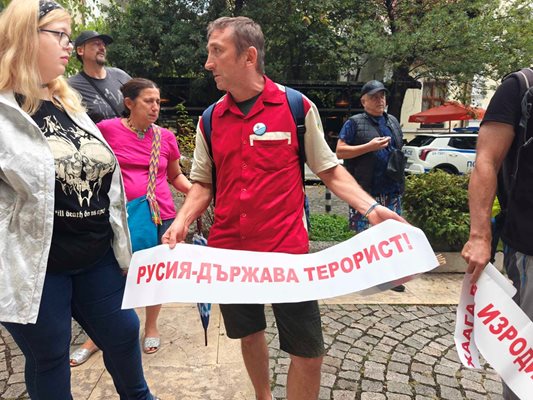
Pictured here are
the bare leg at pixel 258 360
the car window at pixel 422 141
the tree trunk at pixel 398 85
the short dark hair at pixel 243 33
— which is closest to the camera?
the short dark hair at pixel 243 33

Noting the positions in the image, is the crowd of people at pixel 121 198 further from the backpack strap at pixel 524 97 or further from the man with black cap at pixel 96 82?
the man with black cap at pixel 96 82

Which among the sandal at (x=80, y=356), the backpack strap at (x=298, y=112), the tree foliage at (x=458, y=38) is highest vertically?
the tree foliage at (x=458, y=38)

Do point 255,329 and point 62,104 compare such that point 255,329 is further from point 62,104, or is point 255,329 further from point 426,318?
point 426,318

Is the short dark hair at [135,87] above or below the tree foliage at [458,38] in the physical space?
below

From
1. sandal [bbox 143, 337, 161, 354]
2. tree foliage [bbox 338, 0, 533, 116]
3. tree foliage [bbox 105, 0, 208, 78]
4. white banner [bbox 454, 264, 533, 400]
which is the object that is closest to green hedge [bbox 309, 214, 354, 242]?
sandal [bbox 143, 337, 161, 354]

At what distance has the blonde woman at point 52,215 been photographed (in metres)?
1.63

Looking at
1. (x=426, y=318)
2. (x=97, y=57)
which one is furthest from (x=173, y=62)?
(x=426, y=318)

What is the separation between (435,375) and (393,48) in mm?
12024

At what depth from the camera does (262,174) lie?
6.45ft

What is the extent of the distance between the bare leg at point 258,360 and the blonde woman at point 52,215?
0.59 m

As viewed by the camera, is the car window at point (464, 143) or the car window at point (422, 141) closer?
the car window at point (464, 143)

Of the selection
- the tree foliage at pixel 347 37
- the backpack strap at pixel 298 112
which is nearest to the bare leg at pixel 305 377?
the backpack strap at pixel 298 112

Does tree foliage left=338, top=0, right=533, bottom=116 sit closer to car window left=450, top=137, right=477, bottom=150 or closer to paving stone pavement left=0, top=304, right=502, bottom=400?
car window left=450, top=137, right=477, bottom=150

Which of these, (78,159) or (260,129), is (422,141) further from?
(78,159)
